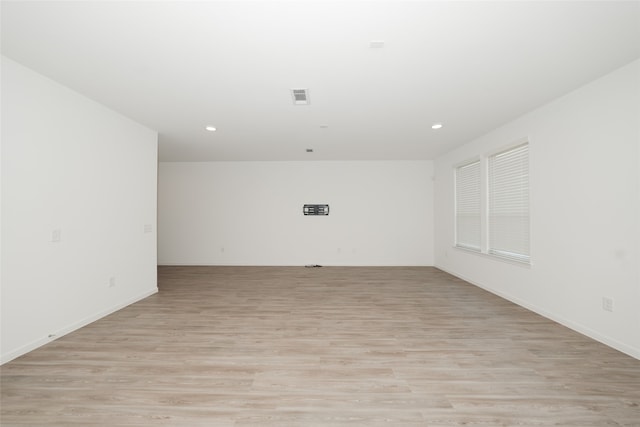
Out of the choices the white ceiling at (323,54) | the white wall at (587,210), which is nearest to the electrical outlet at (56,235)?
the white ceiling at (323,54)

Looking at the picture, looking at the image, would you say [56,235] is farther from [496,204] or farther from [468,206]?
[468,206]

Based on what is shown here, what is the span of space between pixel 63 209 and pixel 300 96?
Answer: 298cm

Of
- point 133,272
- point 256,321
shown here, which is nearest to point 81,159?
point 133,272

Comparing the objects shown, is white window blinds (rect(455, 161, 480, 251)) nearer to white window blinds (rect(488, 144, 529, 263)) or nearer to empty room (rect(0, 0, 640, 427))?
empty room (rect(0, 0, 640, 427))

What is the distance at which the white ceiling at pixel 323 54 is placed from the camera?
6.17 ft

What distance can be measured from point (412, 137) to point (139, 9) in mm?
4336

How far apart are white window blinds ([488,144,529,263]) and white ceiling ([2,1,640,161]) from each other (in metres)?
0.77

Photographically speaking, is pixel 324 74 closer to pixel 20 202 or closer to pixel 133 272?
pixel 20 202

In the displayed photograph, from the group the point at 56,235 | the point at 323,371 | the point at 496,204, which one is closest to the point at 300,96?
the point at 323,371

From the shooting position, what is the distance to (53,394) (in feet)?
6.56

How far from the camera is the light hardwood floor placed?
71.3 inches

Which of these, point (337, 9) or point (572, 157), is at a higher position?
point (337, 9)

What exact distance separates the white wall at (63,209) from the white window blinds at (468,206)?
6.00 metres

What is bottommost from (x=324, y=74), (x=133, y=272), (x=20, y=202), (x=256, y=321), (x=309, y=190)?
(x=256, y=321)
